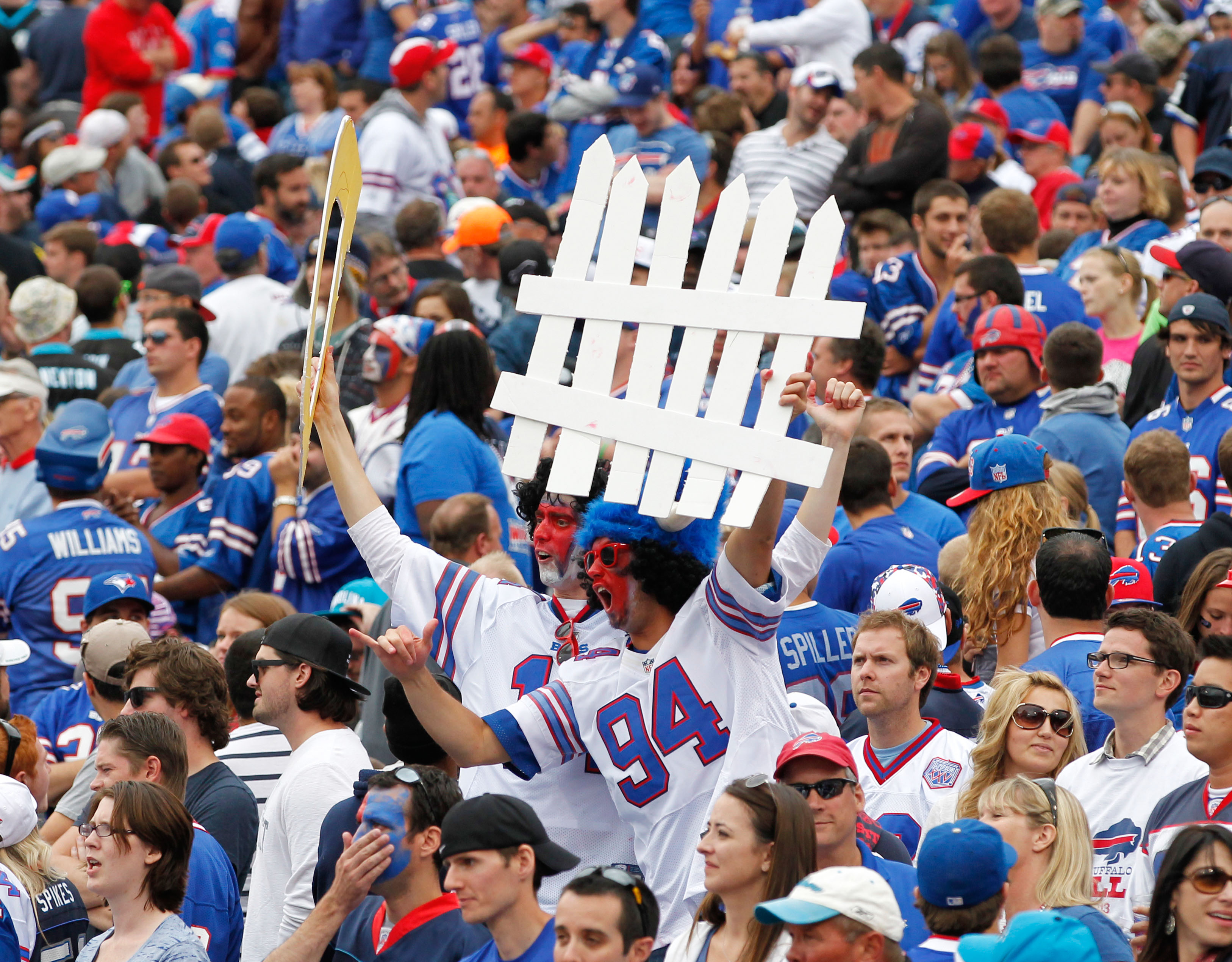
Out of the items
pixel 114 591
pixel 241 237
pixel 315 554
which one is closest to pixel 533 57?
pixel 241 237

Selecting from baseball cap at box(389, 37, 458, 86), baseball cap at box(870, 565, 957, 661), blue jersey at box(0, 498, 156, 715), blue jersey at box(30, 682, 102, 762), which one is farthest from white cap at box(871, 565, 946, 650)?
baseball cap at box(389, 37, 458, 86)

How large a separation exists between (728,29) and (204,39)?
625 cm

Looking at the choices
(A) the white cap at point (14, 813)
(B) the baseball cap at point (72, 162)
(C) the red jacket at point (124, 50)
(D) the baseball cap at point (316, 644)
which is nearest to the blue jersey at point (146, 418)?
(D) the baseball cap at point (316, 644)

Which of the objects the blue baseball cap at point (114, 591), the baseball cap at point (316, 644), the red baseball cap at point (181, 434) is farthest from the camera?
the red baseball cap at point (181, 434)

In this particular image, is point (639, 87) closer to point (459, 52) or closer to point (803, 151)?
point (803, 151)

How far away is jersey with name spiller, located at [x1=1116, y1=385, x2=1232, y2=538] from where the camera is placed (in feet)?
23.2

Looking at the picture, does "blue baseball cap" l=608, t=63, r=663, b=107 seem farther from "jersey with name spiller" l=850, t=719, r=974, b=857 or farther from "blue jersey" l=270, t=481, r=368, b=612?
"jersey with name spiller" l=850, t=719, r=974, b=857

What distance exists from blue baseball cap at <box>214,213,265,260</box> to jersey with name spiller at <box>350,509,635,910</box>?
20.9 feet

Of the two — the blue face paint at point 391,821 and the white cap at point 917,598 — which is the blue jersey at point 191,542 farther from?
the blue face paint at point 391,821

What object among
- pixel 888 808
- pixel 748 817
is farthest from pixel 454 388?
pixel 748 817

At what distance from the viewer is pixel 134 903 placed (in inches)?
182

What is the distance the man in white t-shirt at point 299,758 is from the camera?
4.98 m

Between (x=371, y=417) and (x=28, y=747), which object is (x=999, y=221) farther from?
(x=28, y=747)

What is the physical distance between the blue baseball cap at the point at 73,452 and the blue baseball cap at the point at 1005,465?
4.12 metres
